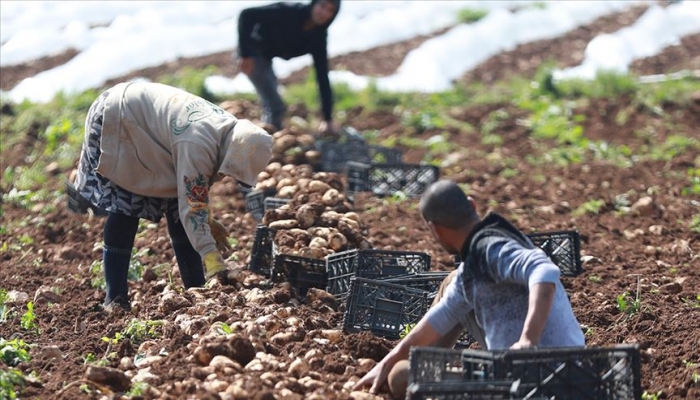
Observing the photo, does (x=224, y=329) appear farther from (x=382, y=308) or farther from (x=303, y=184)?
(x=303, y=184)

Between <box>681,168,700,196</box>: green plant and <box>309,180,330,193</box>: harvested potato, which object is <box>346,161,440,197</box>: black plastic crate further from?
<box>681,168,700,196</box>: green plant

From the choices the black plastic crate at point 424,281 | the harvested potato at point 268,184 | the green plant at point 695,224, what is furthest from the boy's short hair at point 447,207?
the green plant at point 695,224

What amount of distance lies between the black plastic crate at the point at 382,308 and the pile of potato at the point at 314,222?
3.68ft

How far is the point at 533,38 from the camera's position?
60.8 ft

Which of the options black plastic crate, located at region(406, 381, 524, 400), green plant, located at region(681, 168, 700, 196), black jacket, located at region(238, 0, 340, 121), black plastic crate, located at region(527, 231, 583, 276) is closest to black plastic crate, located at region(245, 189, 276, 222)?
black jacket, located at region(238, 0, 340, 121)

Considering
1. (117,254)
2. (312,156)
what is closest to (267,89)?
(312,156)

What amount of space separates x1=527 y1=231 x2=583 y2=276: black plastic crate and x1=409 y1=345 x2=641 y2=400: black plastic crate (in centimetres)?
242

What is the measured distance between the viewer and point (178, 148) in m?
6.12

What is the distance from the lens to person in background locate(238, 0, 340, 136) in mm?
10594

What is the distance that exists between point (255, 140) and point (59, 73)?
10.0 meters

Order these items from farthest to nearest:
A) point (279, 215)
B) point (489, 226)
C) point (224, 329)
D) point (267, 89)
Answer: point (267, 89), point (279, 215), point (224, 329), point (489, 226)

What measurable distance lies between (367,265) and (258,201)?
231 cm

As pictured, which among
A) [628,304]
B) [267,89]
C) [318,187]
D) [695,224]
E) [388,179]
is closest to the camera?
[628,304]

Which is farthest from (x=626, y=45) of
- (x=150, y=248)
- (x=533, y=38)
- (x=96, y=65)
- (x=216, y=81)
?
(x=150, y=248)
